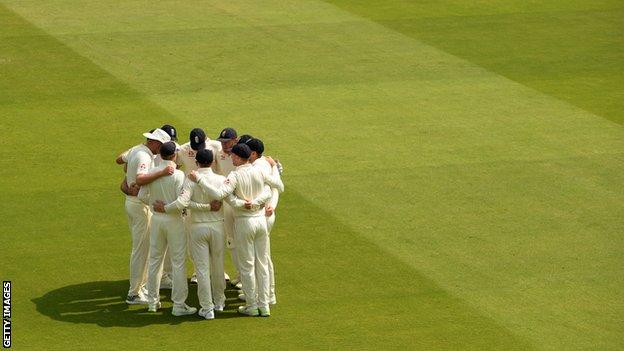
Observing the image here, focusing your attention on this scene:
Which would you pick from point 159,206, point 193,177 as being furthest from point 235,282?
point 193,177

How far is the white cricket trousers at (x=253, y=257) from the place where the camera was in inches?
575

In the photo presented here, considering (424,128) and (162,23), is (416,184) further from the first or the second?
(162,23)

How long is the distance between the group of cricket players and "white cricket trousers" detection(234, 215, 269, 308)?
0.01m

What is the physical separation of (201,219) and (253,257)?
0.74 meters

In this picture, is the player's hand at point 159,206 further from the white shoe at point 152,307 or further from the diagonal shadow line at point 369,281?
the diagonal shadow line at point 369,281

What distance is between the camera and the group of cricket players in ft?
47.5

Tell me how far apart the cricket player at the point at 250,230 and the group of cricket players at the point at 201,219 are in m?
0.01

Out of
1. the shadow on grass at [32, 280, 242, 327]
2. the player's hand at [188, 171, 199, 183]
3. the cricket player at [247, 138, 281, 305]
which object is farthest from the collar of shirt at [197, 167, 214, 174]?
the shadow on grass at [32, 280, 242, 327]

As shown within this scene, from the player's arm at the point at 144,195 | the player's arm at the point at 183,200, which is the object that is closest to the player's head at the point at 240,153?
the player's arm at the point at 183,200

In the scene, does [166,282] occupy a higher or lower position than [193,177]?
lower

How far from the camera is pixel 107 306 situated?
14977 mm

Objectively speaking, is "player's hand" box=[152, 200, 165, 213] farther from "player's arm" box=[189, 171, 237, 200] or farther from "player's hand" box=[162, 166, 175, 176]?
"player's arm" box=[189, 171, 237, 200]

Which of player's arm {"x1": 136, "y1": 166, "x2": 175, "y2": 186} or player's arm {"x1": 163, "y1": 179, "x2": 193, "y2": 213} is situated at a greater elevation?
player's arm {"x1": 136, "y1": 166, "x2": 175, "y2": 186}

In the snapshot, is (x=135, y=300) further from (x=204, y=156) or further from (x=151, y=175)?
(x=204, y=156)
